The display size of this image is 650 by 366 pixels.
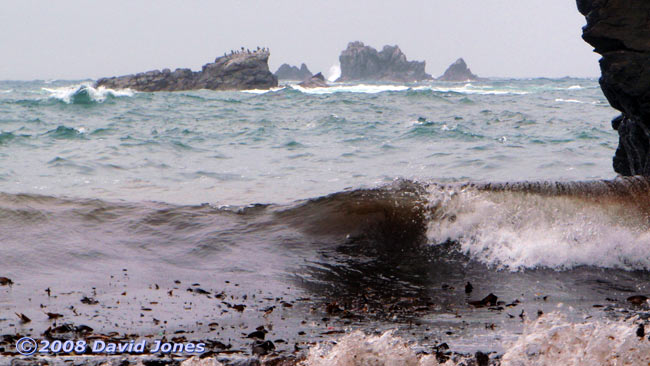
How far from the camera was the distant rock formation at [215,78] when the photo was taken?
6253 centimetres

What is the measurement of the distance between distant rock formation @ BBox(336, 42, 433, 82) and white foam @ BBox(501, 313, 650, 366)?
4608 inches

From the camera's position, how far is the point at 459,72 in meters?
124

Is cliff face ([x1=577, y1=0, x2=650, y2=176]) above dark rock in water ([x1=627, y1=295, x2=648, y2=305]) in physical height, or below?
above

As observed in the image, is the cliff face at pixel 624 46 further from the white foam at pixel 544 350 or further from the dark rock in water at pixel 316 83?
the dark rock in water at pixel 316 83

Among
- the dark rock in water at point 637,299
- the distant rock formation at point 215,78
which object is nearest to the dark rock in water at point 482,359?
the dark rock in water at point 637,299

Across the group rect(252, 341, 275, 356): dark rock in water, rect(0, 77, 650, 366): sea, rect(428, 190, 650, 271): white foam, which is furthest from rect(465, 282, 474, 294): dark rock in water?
rect(252, 341, 275, 356): dark rock in water

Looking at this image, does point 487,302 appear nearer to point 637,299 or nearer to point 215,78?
point 637,299

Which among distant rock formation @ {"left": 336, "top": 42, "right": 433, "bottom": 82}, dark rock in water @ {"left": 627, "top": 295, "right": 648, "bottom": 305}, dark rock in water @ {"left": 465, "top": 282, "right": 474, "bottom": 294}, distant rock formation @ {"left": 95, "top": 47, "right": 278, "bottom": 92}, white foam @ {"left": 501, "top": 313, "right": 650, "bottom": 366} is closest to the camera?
white foam @ {"left": 501, "top": 313, "right": 650, "bottom": 366}

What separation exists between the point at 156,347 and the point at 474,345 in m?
1.84

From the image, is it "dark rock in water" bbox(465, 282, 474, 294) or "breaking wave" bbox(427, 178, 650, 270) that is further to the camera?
"breaking wave" bbox(427, 178, 650, 270)

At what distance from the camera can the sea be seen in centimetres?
400

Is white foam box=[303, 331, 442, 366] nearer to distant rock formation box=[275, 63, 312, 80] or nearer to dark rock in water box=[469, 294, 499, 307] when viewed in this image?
dark rock in water box=[469, 294, 499, 307]

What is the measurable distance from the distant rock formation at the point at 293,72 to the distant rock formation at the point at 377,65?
9.55 meters

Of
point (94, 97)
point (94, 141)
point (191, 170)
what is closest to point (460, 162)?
point (191, 170)
